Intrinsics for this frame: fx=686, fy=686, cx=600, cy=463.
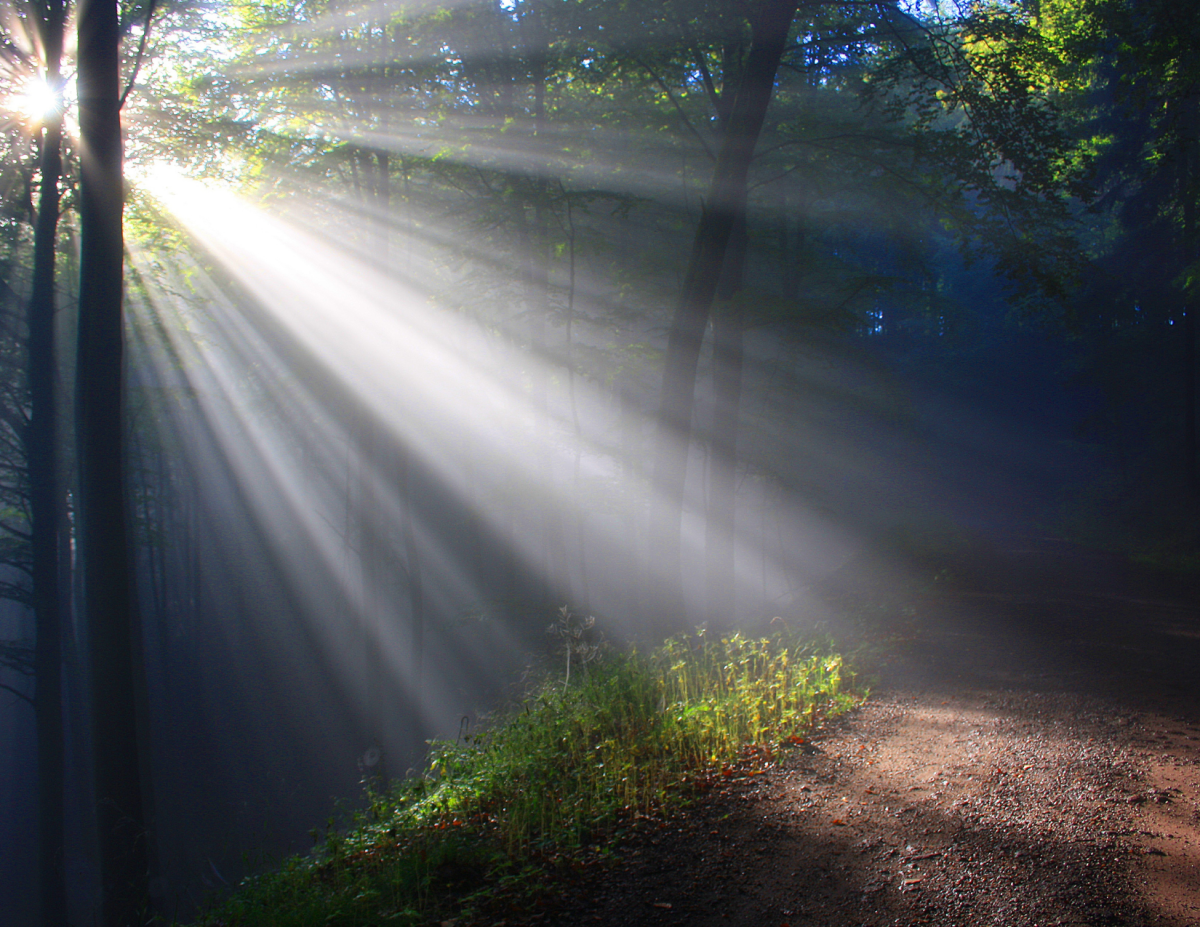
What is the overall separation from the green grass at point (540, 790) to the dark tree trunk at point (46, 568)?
29.8 feet

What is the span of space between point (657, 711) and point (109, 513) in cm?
524

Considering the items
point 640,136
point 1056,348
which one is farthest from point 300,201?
point 1056,348

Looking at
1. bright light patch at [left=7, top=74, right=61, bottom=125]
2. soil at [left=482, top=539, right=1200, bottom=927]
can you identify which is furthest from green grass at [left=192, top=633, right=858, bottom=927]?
bright light patch at [left=7, top=74, right=61, bottom=125]

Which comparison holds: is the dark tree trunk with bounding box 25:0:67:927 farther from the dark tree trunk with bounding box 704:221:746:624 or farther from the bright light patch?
the dark tree trunk with bounding box 704:221:746:624

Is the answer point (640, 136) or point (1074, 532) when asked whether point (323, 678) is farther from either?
point (1074, 532)

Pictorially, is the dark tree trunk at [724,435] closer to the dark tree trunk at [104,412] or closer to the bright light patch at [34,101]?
the dark tree trunk at [104,412]

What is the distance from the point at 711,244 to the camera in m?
8.57

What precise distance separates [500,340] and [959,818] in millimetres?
15577

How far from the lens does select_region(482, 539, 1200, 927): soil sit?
2889 millimetres

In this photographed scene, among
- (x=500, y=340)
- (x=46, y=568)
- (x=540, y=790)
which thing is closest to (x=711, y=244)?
(x=540, y=790)

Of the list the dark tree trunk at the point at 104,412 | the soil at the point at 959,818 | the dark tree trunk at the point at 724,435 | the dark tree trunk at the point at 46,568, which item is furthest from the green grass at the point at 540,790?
the dark tree trunk at the point at 46,568

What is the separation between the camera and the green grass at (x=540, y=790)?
3.42m

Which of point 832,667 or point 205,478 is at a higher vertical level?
point 832,667

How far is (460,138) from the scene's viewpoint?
1287 cm
